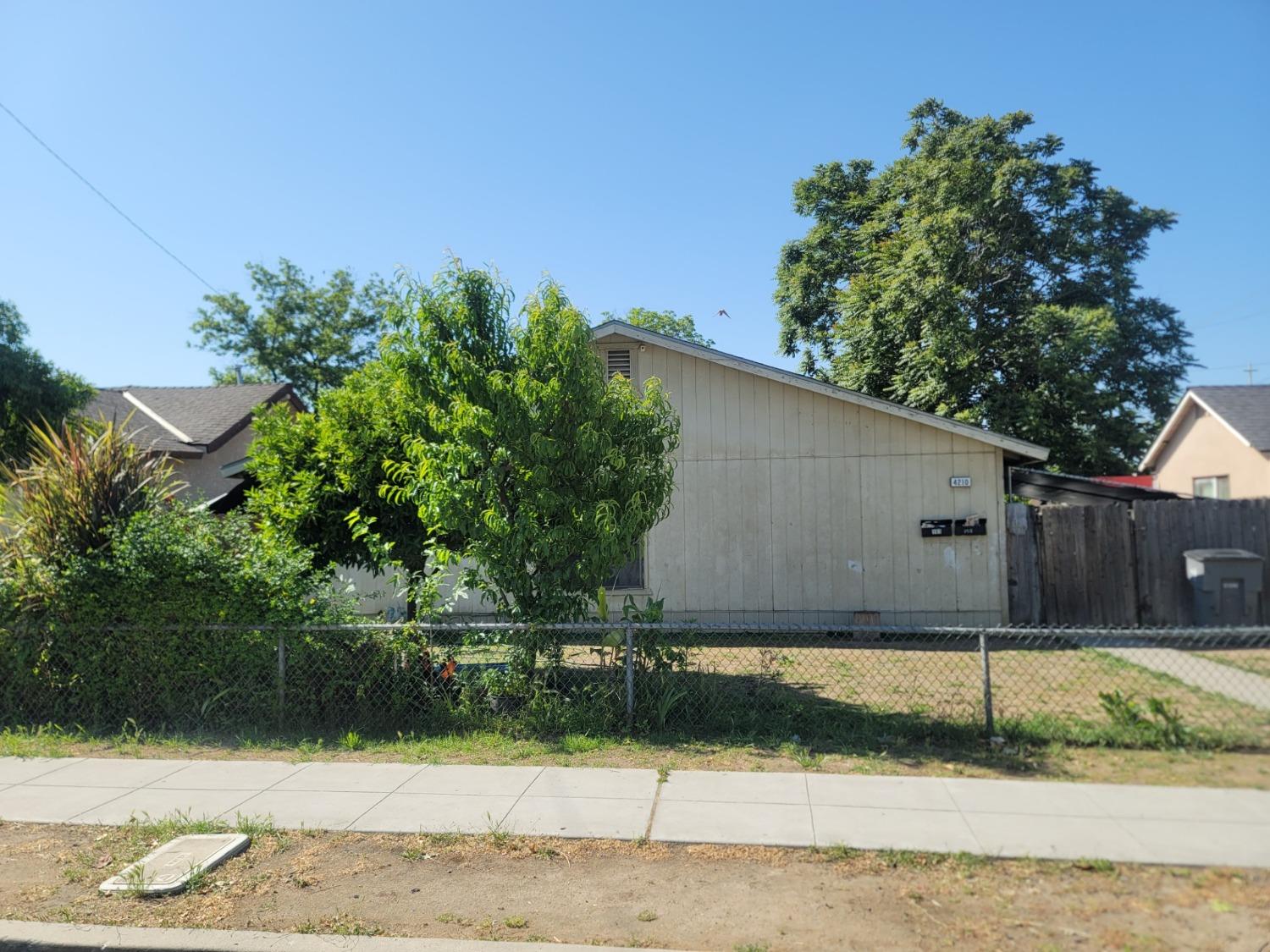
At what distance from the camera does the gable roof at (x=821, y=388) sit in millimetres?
11477

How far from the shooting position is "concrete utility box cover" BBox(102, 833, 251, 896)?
4.12 metres

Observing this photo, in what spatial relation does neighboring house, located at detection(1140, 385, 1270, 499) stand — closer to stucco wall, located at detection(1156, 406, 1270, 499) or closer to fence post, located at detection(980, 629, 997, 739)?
stucco wall, located at detection(1156, 406, 1270, 499)

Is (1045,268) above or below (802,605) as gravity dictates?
above

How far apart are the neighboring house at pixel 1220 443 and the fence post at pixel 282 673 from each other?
10.1 meters

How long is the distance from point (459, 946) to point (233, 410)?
758 inches

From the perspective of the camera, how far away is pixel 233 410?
20188 millimetres

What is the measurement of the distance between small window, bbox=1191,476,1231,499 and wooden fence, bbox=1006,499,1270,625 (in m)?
0.23

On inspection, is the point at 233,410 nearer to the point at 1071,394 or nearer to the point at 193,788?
the point at 193,788

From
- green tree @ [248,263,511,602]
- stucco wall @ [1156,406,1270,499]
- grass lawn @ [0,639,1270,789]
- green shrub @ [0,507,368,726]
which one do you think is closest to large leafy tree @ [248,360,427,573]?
green tree @ [248,263,511,602]

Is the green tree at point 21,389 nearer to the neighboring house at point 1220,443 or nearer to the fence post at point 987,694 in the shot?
the fence post at point 987,694

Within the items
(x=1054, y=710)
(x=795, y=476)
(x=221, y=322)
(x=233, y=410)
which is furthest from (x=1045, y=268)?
(x=221, y=322)

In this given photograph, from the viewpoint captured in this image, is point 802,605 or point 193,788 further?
point 802,605

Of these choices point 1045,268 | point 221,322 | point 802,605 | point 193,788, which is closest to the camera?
point 193,788

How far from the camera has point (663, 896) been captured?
3977 millimetres
